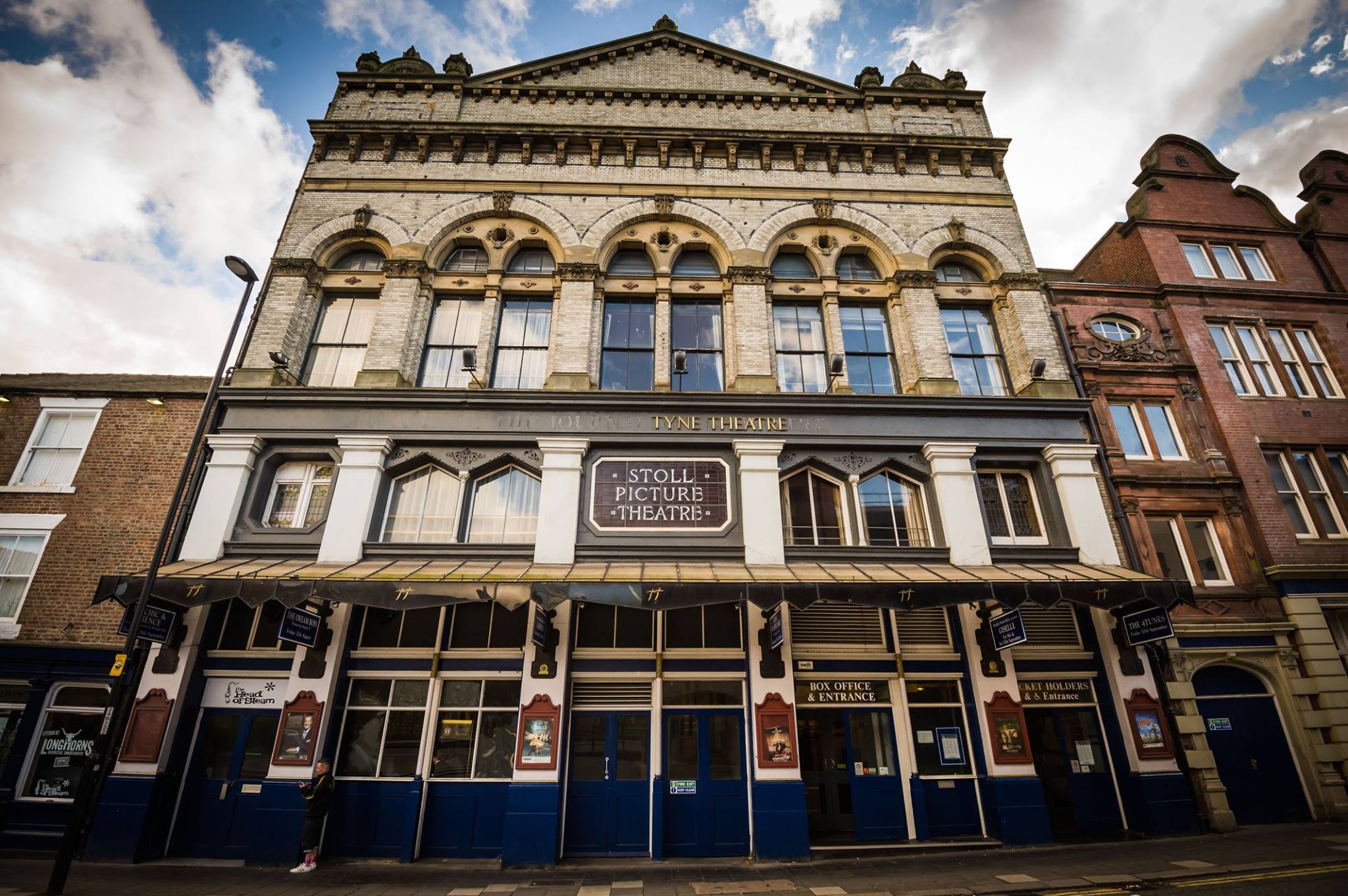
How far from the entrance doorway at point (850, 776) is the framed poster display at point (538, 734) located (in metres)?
4.38

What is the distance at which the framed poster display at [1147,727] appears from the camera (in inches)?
387

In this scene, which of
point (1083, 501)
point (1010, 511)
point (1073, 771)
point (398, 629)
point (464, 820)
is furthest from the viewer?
point (1010, 511)

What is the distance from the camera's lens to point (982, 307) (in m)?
13.9

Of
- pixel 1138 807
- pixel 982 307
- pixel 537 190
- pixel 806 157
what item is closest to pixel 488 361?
pixel 537 190

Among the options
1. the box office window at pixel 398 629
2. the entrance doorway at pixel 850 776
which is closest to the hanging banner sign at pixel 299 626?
the box office window at pixel 398 629

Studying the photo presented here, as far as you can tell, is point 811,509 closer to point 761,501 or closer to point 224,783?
point 761,501

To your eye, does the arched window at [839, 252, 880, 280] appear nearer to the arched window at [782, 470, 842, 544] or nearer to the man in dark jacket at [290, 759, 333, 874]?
the arched window at [782, 470, 842, 544]

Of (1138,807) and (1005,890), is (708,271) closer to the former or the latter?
(1005,890)

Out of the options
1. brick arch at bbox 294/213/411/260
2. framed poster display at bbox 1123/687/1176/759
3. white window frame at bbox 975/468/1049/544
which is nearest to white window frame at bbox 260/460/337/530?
brick arch at bbox 294/213/411/260

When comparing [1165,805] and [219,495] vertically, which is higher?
[219,495]

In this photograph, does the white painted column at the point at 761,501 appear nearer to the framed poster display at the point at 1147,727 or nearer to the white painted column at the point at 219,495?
the framed poster display at the point at 1147,727

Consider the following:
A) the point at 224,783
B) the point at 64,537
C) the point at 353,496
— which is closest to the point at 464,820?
the point at 224,783

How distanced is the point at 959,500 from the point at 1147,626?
378 centimetres

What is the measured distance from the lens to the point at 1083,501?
37.3ft
